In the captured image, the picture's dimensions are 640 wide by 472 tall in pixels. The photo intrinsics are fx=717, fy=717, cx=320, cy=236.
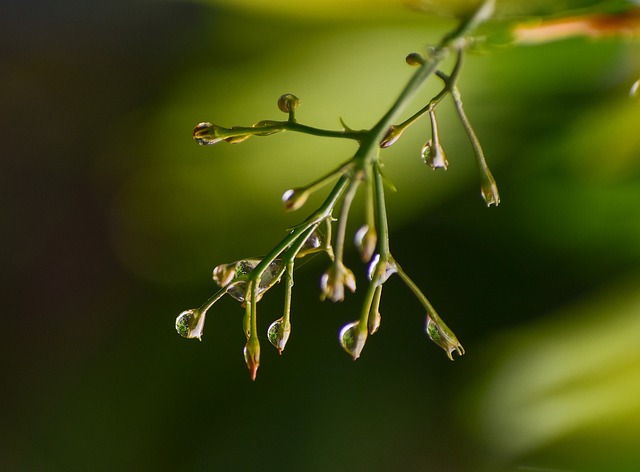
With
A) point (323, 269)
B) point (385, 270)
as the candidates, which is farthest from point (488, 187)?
point (323, 269)

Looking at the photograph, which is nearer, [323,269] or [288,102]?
[288,102]

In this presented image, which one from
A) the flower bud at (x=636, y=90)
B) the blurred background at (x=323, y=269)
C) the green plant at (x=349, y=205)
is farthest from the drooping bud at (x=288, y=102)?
the blurred background at (x=323, y=269)

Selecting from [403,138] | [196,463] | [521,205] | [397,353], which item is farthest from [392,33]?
[196,463]

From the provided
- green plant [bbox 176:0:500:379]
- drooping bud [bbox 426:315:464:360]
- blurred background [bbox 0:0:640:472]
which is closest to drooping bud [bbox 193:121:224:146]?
green plant [bbox 176:0:500:379]

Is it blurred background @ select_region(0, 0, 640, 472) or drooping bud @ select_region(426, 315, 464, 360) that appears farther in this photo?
blurred background @ select_region(0, 0, 640, 472)

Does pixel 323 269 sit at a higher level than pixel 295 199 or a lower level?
higher

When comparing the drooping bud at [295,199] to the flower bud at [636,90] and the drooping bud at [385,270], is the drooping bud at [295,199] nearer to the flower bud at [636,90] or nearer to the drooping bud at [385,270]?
the drooping bud at [385,270]

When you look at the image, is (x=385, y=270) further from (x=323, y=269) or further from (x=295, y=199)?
(x=323, y=269)

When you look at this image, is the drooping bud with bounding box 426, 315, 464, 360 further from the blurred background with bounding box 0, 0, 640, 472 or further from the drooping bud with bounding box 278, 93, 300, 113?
the blurred background with bounding box 0, 0, 640, 472
